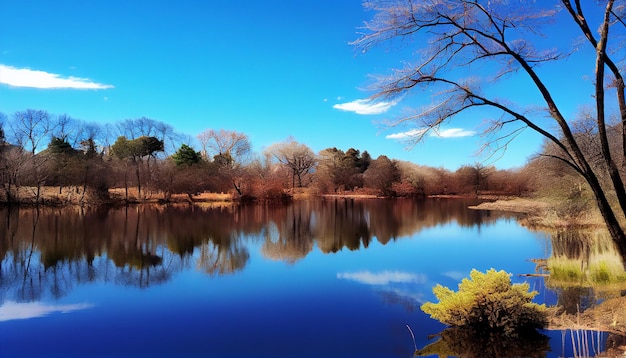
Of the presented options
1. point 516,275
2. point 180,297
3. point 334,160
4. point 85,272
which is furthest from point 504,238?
point 334,160

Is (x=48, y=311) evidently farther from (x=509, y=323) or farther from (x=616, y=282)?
(x=616, y=282)

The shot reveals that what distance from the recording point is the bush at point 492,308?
17.8ft

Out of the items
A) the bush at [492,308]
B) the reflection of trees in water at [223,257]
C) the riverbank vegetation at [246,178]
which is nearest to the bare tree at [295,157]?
the riverbank vegetation at [246,178]

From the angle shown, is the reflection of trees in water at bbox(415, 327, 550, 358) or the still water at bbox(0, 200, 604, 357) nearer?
the reflection of trees in water at bbox(415, 327, 550, 358)

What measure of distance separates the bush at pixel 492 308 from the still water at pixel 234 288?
396 millimetres

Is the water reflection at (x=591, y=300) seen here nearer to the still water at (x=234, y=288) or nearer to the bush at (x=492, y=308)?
the still water at (x=234, y=288)

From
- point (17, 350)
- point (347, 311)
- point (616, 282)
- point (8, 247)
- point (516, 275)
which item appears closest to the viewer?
point (17, 350)

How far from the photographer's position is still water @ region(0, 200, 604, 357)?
5.53m

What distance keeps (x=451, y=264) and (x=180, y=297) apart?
22.2ft

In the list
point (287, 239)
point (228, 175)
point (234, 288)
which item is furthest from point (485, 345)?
point (228, 175)

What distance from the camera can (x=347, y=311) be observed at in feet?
22.4

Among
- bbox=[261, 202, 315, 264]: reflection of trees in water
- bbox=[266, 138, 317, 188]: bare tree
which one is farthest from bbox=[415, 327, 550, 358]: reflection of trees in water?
bbox=[266, 138, 317, 188]: bare tree

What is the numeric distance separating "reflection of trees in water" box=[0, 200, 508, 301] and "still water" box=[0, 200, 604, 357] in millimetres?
55

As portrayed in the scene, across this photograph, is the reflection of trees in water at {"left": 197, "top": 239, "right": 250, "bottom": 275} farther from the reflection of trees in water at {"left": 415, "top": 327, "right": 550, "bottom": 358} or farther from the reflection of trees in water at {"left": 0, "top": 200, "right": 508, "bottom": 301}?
the reflection of trees in water at {"left": 415, "top": 327, "right": 550, "bottom": 358}
